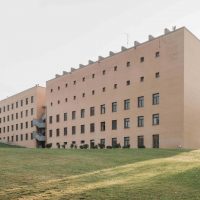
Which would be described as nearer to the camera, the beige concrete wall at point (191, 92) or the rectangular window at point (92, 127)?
the beige concrete wall at point (191, 92)

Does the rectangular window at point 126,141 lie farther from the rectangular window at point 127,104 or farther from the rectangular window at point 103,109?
the rectangular window at point 103,109

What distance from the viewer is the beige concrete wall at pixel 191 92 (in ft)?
134

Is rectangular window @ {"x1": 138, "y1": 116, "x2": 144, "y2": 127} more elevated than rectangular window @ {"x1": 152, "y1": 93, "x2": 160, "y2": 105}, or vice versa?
rectangular window @ {"x1": 152, "y1": 93, "x2": 160, "y2": 105}

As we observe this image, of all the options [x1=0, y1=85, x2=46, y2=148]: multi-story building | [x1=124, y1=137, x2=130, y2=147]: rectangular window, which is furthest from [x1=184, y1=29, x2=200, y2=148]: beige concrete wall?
[x1=0, y1=85, x2=46, y2=148]: multi-story building

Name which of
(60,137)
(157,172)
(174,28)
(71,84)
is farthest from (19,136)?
(157,172)

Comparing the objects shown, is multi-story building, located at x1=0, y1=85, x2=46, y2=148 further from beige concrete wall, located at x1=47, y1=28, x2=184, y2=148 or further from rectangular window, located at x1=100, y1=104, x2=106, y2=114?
rectangular window, located at x1=100, y1=104, x2=106, y2=114

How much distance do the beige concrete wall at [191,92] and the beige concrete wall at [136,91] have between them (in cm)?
69

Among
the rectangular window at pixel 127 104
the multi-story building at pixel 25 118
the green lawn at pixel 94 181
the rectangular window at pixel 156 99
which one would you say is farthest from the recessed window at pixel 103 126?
the green lawn at pixel 94 181

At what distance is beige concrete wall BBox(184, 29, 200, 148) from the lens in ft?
134

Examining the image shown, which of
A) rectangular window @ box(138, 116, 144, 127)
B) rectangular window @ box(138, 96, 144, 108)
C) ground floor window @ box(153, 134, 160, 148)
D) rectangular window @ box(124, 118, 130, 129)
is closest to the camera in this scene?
ground floor window @ box(153, 134, 160, 148)

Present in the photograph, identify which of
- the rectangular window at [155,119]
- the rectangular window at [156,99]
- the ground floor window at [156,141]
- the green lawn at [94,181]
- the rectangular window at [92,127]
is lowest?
the green lawn at [94,181]

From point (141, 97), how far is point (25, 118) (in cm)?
3821

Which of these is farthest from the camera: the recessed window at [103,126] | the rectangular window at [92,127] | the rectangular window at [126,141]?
the rectangular window at [92,127]

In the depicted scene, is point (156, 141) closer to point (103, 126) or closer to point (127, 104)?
point (127, 104)
